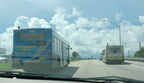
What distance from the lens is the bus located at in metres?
16.3

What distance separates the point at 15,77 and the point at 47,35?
10.2 metres

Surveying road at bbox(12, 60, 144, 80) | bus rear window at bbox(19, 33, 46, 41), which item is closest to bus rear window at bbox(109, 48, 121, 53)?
road at bbox(12, 60, 144, 80)

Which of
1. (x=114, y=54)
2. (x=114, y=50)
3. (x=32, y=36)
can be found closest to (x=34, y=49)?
(x=32, y=36)

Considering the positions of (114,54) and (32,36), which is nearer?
(32,36)

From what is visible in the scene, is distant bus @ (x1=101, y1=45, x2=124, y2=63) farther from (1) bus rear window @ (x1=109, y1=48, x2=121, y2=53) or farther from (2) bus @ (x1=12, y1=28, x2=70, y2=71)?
(2) bus @ (x1=12, y1=28, x2=70, y2=71)

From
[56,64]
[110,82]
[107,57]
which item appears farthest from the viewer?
[107,57]

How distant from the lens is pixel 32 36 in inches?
663

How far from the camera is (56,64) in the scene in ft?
57.5

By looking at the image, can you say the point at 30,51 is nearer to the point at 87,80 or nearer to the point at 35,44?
the point at 35,44

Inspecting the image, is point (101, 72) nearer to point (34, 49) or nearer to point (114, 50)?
point (34, 49)

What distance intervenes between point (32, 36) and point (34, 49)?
89 centimetres

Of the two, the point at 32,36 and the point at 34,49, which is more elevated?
the point at 32,36

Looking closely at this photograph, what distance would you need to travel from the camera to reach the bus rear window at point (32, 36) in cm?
1670

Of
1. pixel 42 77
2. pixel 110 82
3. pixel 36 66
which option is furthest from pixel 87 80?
pixel 36 66
